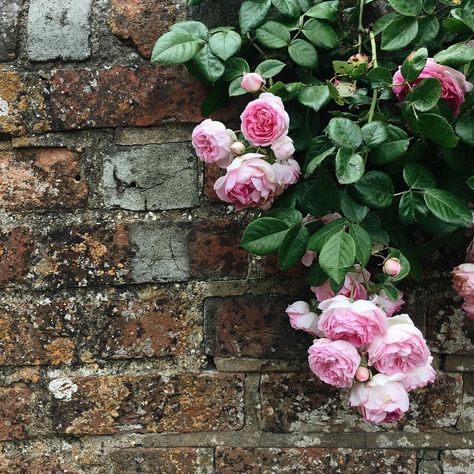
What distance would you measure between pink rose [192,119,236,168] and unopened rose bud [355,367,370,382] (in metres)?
0.33

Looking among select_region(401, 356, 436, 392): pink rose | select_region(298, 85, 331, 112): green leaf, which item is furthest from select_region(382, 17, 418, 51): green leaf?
select_region(401, 356, 436, 392): pink rose

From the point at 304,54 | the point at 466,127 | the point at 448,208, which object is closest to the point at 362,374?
the point at 448,208

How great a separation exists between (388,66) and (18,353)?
2.34 feet

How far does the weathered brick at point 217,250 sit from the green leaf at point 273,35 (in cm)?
27

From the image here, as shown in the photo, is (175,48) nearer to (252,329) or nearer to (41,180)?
(41,180)

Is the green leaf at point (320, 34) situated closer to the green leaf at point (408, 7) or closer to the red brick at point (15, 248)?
the green leaf at point (408, 7)

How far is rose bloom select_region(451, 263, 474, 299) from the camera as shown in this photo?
0.90 metres

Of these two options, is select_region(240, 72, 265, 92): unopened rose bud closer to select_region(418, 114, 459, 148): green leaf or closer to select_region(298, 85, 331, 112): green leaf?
select_region(298, 85, 331, 112): green leaf

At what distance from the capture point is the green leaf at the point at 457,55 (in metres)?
0.84

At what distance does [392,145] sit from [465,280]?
21 centimetres

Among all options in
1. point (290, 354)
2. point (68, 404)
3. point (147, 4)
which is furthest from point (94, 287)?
point (147, 4)

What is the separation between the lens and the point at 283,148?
88 cm

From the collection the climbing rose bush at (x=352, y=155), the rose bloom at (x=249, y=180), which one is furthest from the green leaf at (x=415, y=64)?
the rose bloom at (x=249, y=180)

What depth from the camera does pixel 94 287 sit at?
3.45ft
